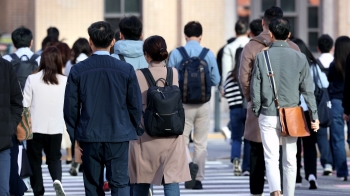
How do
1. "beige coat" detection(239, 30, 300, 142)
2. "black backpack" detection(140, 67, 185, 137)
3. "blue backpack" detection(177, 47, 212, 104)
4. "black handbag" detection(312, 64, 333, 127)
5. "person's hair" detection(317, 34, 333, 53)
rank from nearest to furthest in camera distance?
"black backpack" detection(140, 67, 185, 137), "beige coat" detection(239, 30, 300, 142), "blue backpack" detection(177, 47, 212, 104), "black handbag" detection(312, 64, 333, 127), "person's hair" detection(317, 34, 333, 53)

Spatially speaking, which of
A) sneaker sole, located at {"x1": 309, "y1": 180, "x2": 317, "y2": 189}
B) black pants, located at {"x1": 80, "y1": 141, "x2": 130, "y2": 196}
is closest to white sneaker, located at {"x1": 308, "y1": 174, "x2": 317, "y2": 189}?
sneaker sole, located at {"x1": 309, "y1": 180, "x2": 317, "y2": 189}

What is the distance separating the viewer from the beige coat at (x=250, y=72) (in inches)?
410

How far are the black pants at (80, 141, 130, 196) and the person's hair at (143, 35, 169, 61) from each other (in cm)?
115

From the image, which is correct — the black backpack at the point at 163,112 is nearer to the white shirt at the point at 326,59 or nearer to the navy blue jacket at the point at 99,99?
the navy blue jacket at the point at 99,99

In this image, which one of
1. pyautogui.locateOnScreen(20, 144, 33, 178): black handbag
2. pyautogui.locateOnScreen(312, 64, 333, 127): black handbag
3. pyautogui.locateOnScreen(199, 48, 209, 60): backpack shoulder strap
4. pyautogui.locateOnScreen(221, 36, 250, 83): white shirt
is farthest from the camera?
pyautogui.locateOnScreen(221, 36, 250, 83): white shirt

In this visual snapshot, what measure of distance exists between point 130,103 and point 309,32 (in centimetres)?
1641

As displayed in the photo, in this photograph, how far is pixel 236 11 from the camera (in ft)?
79.6

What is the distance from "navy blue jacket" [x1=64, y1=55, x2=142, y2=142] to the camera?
8367mm

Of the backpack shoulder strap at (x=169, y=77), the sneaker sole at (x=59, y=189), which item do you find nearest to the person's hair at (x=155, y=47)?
the backpack shoulder strap at (x=169, y=77)

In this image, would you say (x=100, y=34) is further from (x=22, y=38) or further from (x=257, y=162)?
(x=22, y=38)

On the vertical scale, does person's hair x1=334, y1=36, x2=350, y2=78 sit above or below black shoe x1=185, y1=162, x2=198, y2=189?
above

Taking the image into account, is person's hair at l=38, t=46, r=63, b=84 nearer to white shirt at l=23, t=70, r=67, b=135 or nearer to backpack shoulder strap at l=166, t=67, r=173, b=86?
white shirt at l=23, t=70, r=67, b=135

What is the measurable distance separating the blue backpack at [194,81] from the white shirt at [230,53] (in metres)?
2.70

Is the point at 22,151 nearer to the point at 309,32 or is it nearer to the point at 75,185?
the point at 75,185
